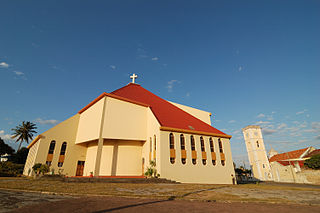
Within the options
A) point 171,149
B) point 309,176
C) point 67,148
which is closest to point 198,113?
point 171,149

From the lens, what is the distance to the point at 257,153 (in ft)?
162

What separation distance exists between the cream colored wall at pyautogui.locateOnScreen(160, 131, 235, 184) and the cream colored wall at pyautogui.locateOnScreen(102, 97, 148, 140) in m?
4.11

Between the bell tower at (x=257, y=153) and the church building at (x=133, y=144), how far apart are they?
36.4 metres

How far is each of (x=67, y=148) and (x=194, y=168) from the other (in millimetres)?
16734

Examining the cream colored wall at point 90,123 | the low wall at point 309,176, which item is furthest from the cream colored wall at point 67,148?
the low wall at point 309,176

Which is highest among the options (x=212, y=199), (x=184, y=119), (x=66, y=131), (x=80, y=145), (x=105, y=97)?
(x=105, y=97)

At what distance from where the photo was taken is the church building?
17078mm

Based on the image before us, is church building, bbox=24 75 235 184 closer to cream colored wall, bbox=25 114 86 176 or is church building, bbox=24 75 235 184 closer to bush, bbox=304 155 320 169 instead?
cream colored wall, bbox=25 114 86 176

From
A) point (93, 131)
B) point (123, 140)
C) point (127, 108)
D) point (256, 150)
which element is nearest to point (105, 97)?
point (127, 108)

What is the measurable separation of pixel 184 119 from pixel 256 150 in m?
40.9

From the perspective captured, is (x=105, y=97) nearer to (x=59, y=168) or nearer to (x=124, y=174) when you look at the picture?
(x=124, y=174)

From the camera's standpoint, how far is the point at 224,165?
19250 millimetres

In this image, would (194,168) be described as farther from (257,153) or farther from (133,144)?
(257,153)

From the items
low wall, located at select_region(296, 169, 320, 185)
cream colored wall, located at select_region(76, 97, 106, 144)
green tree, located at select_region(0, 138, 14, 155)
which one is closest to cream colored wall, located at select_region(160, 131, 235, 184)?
cream colored wall, located at select_region(76, 97, 106, 144)
